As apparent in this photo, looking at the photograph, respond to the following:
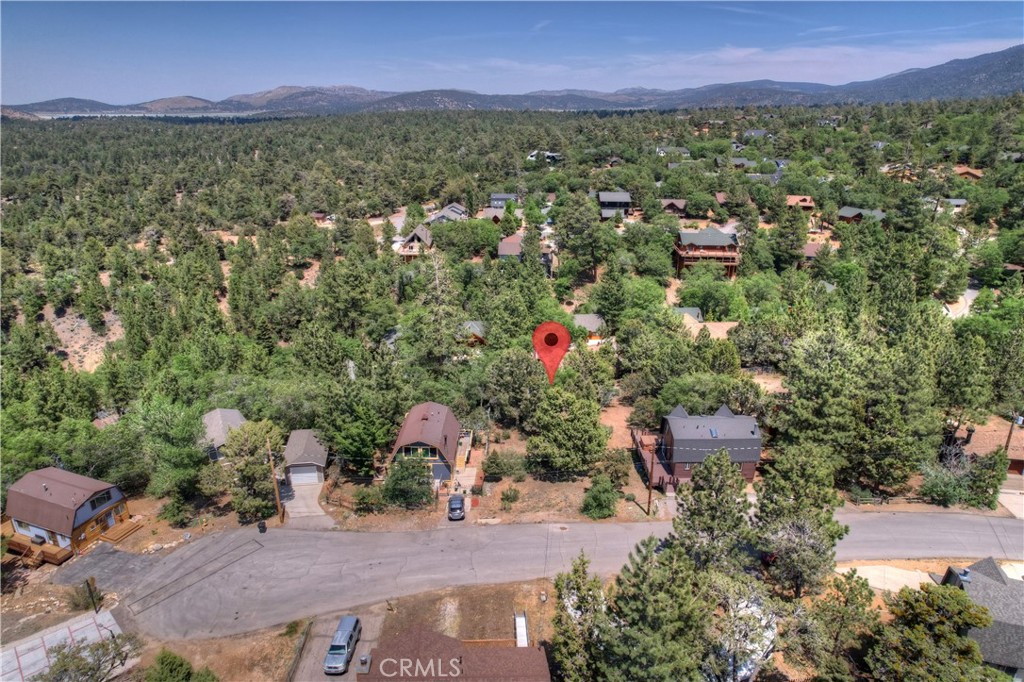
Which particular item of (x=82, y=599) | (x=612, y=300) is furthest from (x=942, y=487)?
(x=82, y=599)

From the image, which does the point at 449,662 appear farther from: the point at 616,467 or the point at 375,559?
the point at 616,467

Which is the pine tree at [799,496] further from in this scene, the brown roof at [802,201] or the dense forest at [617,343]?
the brown roof at [802,201]

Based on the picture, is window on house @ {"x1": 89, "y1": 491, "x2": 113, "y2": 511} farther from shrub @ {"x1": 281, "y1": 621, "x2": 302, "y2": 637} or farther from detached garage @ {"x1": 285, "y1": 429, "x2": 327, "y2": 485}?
shrub @ {"x1": 281, "y1": 621, "x2": 302, "y2": 637}

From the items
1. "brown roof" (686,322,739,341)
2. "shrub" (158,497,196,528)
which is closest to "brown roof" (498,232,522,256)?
"brown roof" (686,322,739,341)

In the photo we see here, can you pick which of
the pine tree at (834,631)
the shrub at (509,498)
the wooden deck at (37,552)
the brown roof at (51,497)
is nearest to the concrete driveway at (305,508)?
the brown roof at (51,497)

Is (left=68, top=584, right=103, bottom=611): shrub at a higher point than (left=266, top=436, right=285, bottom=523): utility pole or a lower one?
lower

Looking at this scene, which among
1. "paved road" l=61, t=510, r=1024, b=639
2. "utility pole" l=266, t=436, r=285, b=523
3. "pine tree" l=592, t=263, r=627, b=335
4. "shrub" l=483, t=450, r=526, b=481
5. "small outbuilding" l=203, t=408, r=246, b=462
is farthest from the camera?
"pine tree" l=592, t=263, r=627, b=335
